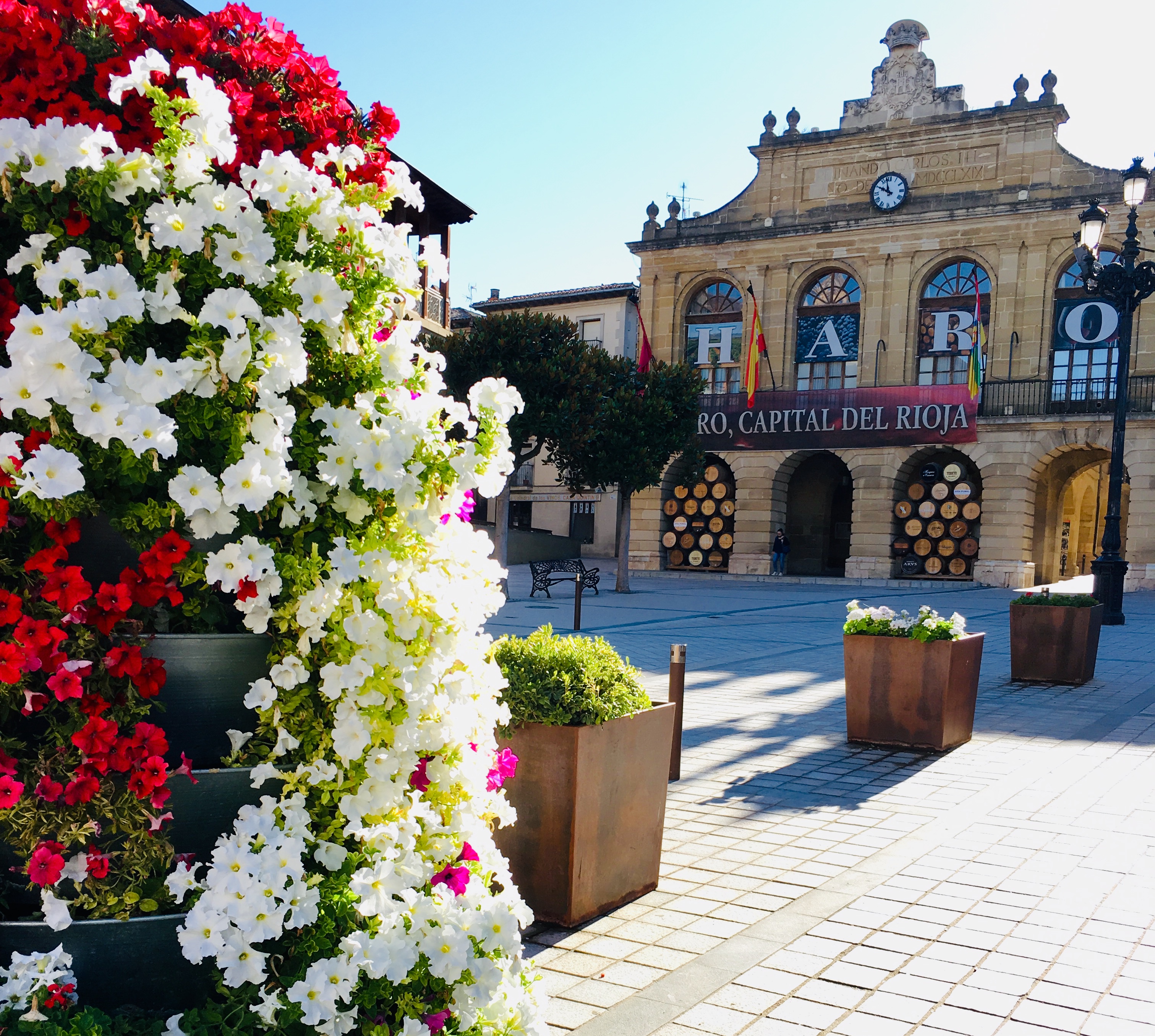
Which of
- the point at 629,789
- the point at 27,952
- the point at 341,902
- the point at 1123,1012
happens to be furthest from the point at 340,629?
the point at 1123,1012

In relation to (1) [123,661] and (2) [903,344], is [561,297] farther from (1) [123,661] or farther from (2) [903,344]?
(1) [123,661]

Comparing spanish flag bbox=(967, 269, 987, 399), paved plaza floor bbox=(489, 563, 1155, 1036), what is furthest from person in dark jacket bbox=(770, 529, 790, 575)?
paved plaza floor bbox=(489, 563, 1155, 1036)

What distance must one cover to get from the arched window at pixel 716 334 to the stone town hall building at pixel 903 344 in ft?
0.28

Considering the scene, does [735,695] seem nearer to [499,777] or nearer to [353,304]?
[499,777]

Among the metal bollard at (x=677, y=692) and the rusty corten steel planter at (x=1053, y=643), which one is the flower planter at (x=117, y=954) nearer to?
the metal bollard at (x=677, y=692)

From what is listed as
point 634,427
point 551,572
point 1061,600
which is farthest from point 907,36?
point 1061,600

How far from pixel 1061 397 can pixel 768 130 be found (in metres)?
13.8

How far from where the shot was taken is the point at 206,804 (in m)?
1.94

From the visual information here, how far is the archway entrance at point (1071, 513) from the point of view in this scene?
105ft

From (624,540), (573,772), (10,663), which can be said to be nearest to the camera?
(10,663)

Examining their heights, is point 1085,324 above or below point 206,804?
above

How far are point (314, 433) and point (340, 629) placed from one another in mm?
385

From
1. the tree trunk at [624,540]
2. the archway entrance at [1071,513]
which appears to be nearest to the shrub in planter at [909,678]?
the tree trunk at [624,540]

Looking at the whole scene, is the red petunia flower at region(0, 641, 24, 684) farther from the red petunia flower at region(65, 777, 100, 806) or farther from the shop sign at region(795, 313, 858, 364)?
the shop sign at region(795, 313, 858, 364)
